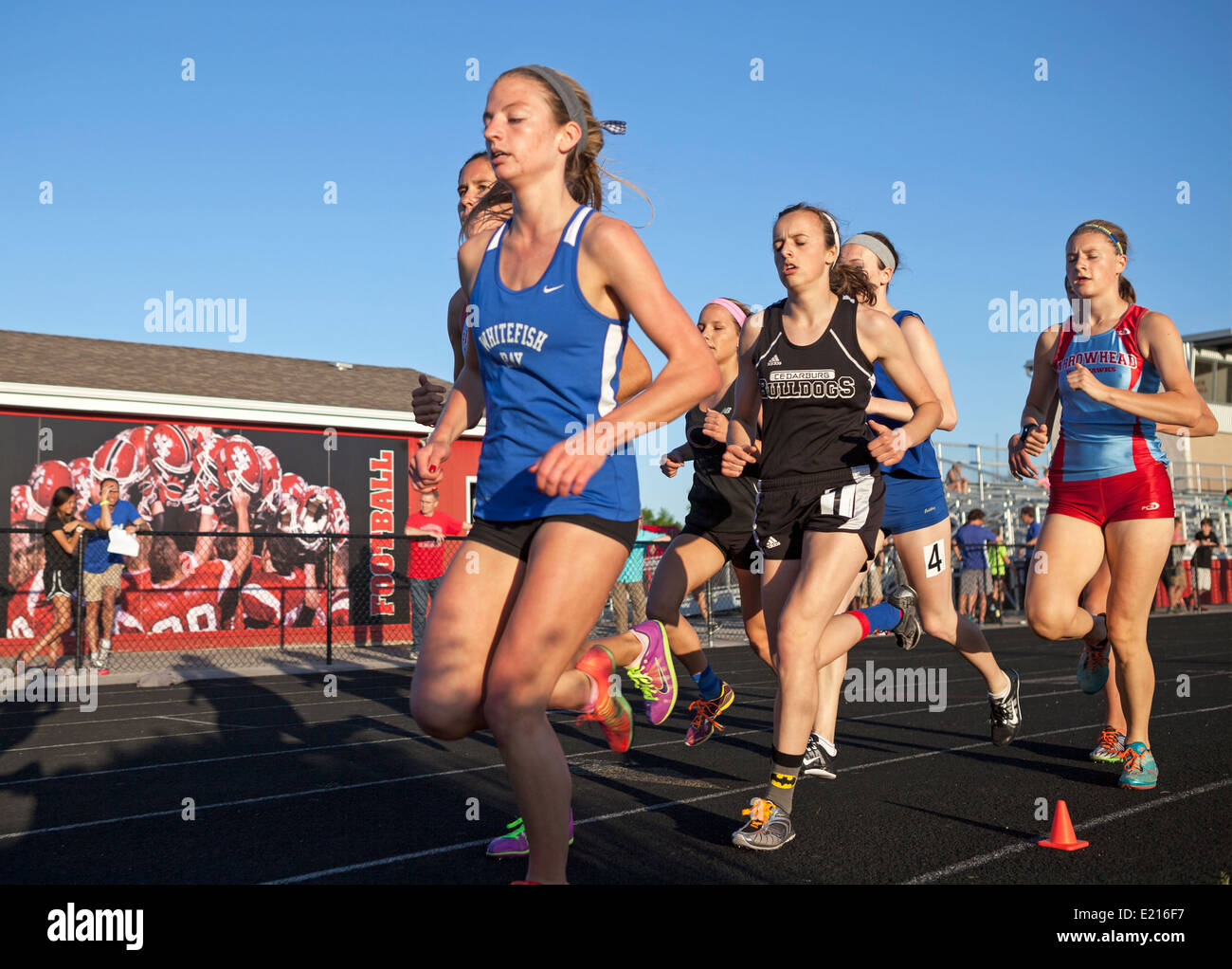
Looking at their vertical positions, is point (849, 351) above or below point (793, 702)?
above

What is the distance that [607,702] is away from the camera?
4004 millimetres

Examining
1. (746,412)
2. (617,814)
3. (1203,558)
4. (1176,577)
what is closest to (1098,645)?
(746,412)

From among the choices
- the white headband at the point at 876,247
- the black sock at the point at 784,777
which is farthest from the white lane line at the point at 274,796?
the white headband at the point at 876,247

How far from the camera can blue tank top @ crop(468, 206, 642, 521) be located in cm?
324

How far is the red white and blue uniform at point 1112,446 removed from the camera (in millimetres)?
5328

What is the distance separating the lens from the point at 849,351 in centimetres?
480

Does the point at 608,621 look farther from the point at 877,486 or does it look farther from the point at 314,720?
the point at 877,486

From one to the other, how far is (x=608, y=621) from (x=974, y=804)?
1672cm

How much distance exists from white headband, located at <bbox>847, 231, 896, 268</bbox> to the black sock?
2955 millimetres

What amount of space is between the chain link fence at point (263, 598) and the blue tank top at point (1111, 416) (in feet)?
33.6

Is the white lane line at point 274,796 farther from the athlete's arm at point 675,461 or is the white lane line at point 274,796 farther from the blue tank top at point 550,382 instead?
the blue tank top at point 550,382

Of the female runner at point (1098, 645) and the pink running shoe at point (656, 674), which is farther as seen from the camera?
the female runner at point (1098, 645)

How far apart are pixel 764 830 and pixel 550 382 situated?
190cm
